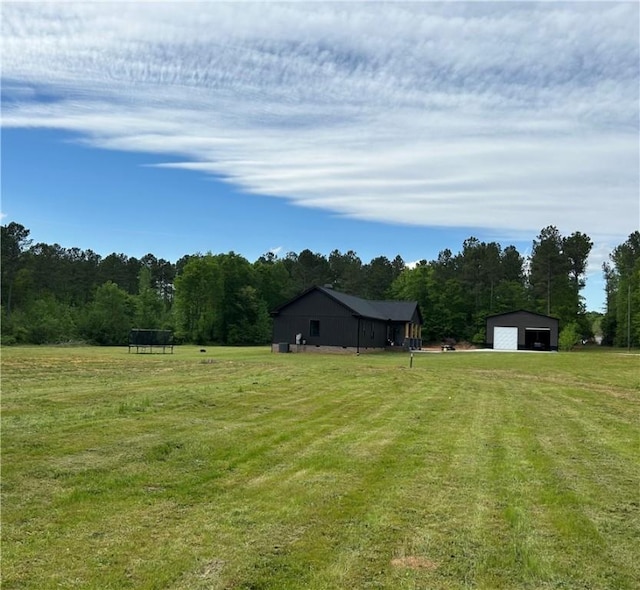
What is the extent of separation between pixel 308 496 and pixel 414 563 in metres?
1.68

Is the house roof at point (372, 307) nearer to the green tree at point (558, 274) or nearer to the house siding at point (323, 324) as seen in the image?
the house siding at point (323, 324)

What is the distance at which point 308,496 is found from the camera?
597 cm

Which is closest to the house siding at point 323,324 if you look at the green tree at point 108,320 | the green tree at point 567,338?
the green tree at point 567,338

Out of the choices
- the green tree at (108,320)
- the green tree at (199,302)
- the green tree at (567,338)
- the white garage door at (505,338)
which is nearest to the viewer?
the green tree at (567,338)

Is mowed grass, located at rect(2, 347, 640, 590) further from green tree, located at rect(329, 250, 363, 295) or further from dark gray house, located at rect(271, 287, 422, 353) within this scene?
green tree, located at rect(329, 250, 363, 295)

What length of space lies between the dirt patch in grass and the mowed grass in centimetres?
2

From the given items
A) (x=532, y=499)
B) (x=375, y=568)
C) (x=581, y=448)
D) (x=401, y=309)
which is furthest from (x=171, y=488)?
(x=401, y=309)

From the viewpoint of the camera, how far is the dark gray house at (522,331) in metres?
55.5

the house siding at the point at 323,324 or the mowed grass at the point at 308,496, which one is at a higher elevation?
the house siding at the point at 323,324

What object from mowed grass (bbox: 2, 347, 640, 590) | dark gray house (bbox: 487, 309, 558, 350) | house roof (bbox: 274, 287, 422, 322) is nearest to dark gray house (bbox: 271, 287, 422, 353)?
house roof (bbox: 274, 287, 422, 322)

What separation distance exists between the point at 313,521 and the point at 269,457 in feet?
7.33

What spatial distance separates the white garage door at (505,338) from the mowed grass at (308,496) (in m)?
46.3

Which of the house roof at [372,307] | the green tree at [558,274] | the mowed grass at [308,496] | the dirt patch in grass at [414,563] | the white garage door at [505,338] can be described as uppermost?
the green tree at [558,274]

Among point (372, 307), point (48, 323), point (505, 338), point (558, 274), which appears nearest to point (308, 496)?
point (372, 307)
